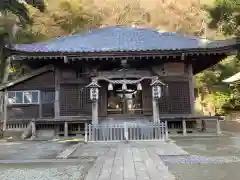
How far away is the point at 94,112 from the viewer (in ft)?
44.6

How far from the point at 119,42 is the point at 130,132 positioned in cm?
611

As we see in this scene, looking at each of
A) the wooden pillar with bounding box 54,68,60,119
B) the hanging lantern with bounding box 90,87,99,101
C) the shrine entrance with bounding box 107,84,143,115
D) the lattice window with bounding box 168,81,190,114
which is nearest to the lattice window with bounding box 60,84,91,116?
the wooden pillar with bounding box 54,68,60,119

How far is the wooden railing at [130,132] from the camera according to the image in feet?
39.5

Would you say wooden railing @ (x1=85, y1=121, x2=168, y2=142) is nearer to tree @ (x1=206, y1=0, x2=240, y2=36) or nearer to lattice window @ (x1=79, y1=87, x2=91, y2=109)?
lattice window @ (x1=79, y1=87, x2=91, y2=109)

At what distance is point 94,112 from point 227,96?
15.4 metres

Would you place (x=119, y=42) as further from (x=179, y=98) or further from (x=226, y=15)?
(x=226, y=15)

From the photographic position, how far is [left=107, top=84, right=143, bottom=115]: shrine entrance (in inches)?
627

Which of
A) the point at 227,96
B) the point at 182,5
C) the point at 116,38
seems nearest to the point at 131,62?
the point at 116,38

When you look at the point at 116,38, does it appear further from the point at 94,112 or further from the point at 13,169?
the point at 13,169

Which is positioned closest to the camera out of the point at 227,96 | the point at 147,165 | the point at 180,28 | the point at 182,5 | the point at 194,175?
the point at 194,175

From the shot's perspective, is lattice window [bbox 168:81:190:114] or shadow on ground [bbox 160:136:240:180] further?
lattice window [bbox 168:81:190:114]

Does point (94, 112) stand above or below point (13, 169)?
above

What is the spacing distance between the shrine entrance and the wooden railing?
3681 mm

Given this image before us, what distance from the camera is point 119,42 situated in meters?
16.5
